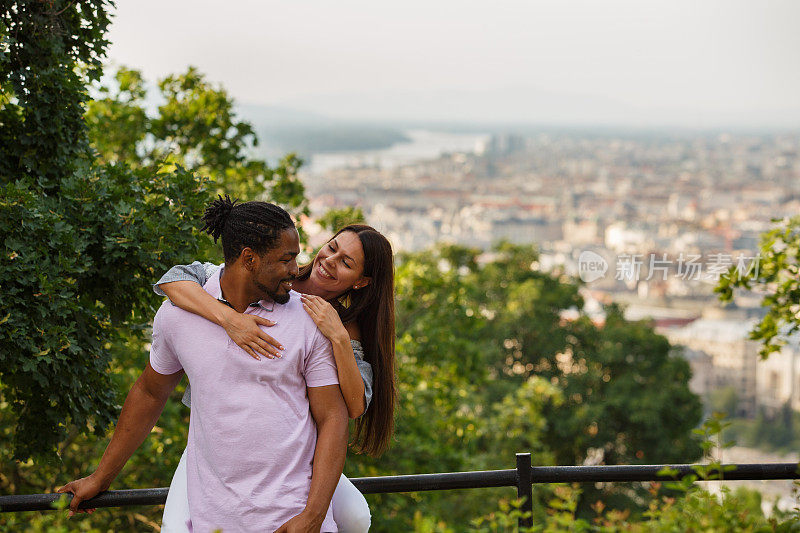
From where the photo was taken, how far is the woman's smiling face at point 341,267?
2.02m

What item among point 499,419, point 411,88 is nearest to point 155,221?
point 499,419

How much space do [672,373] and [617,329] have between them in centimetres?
167

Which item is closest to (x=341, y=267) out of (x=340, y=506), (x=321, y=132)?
(x=340, y=506)

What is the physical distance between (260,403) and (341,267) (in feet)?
1.33

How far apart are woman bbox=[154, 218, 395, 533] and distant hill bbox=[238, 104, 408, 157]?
52.4 metres

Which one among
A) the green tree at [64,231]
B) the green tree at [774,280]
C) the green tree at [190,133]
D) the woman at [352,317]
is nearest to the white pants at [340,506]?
the woman at [352,317]

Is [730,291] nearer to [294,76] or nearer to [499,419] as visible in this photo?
[499,419]

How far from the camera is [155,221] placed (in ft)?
9.17

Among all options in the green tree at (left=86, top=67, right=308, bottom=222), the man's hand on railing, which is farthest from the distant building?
the man's hand on railing

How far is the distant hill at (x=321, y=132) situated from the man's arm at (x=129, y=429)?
5243 centimetres

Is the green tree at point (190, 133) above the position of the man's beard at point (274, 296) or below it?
above

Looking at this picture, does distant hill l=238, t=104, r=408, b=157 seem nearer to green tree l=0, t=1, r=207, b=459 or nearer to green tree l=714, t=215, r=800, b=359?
green tree l=0, t=1, r=207, b=459

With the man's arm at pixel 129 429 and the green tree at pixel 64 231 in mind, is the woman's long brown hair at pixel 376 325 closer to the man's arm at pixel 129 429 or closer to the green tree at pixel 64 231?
the man's arm at pixel 129 429

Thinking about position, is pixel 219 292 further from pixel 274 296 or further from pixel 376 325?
pixel 376 325
